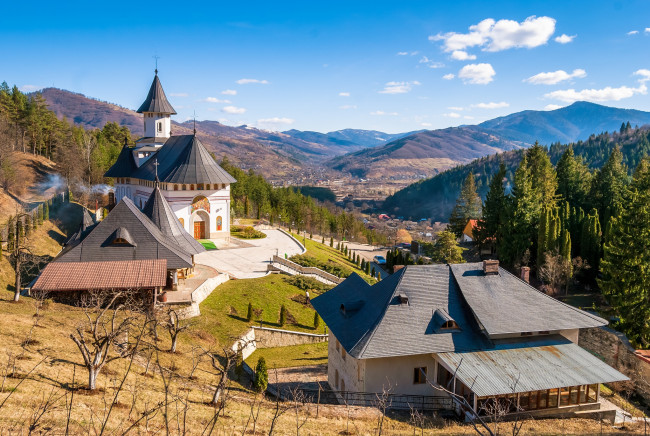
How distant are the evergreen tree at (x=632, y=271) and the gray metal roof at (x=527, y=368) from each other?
11085 millimetres

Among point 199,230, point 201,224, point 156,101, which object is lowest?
point 199,230

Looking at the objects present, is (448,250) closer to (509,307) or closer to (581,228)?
(581,228)

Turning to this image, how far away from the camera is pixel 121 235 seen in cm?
2770

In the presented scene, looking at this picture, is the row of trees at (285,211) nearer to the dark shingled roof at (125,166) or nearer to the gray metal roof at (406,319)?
the dark shingled roof at (125,166)

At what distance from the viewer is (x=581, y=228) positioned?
42.1m

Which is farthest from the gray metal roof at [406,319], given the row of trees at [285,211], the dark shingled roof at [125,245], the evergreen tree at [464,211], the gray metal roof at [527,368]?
the row of trees at [285,211]

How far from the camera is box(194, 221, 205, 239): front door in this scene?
150 feet

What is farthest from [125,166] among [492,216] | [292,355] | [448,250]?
[492,216]

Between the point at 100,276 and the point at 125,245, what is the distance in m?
3.10

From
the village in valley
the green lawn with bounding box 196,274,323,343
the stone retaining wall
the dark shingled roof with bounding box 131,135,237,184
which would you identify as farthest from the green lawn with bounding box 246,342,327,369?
the dark shingled roof with bounding box 131,135,237,184

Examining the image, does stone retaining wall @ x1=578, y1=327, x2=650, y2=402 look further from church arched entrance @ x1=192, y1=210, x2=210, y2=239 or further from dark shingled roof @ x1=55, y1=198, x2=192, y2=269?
church arched entrance @ x1=192, y1=210, x2=210, y2=239

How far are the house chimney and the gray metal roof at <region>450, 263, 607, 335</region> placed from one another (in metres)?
0.18

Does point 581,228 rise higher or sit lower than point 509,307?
higher

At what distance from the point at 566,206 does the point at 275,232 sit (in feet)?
105
